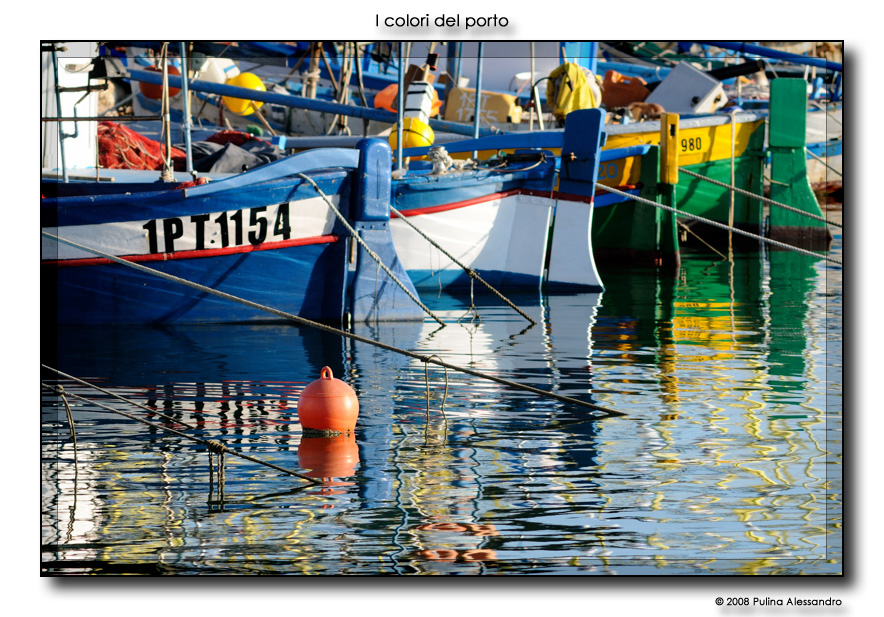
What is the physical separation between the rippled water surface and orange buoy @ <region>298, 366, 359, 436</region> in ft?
0.41

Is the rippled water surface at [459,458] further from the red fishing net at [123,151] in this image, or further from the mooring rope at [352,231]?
the red fishing net at [123,151]

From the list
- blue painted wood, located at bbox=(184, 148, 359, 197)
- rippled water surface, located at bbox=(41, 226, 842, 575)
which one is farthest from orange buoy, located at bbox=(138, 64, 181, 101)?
rippled water surface, located at bbox=(41, 226, 842, 575)

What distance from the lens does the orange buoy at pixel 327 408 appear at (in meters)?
7.77

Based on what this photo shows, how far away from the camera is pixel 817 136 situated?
24078 mm

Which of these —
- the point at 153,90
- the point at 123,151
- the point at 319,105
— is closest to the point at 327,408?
the point at 123,151

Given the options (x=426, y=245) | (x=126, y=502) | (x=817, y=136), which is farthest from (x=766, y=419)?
(x=817, y=136)

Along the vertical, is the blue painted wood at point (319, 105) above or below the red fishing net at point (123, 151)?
above

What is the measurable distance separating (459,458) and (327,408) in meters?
1.07

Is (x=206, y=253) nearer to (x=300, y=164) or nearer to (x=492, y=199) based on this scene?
(x=300, y=164)

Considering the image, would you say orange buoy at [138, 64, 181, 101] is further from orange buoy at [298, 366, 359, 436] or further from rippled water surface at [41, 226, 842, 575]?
orange buoy at [298, 366, 359, 436]

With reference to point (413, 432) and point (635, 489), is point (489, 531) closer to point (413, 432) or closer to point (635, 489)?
point (635, 489)

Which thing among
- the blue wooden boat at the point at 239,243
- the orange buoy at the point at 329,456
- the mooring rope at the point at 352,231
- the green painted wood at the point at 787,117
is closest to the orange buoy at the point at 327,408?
the orange buoy at the point at 329,456

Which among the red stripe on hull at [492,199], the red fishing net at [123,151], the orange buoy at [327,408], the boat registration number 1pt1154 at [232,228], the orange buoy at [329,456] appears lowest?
the orange buoy at [329,456]

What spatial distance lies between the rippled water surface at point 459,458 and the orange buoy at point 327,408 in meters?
0.13
